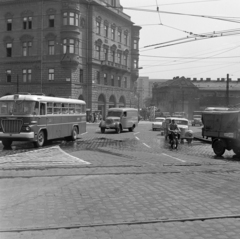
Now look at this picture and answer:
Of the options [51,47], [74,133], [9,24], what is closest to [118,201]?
[74,133]

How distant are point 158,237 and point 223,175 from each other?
5.63 metres

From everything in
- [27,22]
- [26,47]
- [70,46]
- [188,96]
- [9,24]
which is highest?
[9,24]

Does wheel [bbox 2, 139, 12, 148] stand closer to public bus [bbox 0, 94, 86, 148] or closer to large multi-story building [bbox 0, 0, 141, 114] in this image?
public bus [bbox 0, 94, 86, 148]

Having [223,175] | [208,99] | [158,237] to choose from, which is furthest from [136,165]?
[208,99]

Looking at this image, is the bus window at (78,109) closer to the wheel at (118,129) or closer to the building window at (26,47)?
the wheel at (118,129)

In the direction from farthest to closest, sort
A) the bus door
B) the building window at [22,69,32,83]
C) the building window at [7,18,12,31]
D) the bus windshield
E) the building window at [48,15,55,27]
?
the building window at [7,18,12,31] < the building window at [22,69,32,83] < the building window at [48,15,55,27] < the bus door < the bus windshield

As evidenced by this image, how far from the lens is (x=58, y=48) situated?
5106 centimetres

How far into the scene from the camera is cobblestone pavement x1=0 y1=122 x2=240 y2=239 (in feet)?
16.6

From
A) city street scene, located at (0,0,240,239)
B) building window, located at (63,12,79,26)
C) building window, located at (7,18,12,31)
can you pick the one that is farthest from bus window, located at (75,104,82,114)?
building window, located at (7,18,12,31)

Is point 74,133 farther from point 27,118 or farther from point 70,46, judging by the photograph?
point 70,46

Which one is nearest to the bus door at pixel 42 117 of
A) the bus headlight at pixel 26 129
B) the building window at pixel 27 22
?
the bus headlight at pixel 26 129

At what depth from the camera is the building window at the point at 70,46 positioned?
50438 millimetres

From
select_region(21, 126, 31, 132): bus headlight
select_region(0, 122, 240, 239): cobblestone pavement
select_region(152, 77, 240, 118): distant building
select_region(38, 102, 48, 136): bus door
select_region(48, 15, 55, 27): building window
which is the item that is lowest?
select_region(0, 122, 240, 239): cobblestone pavement

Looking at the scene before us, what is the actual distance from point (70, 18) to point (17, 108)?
36271mm
